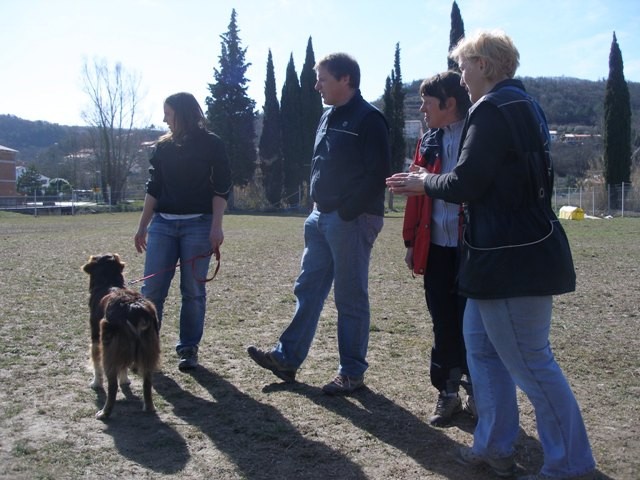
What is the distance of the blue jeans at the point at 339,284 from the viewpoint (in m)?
4.30

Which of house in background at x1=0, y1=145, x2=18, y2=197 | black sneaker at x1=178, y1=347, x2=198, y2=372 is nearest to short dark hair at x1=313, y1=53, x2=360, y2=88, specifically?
black sneaker at x1=178, y1=347, x2=198, y2=372

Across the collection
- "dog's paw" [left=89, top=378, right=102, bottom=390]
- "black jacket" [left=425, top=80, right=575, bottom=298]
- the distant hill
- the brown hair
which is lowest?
"dog's paw" [left=89, top=378, right=102, bottom=390]

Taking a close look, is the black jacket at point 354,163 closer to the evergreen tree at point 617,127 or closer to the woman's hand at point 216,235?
the woman's hand at point 216,235

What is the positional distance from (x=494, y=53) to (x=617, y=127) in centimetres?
4311

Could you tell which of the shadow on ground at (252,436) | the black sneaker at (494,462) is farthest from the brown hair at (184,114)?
the black sneaker at (494,462)

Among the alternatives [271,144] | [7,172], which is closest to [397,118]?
[271,144]

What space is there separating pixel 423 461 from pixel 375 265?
831 centimetres

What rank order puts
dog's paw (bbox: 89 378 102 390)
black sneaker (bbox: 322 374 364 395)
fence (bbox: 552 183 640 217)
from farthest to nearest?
fence (bbox: 552 183 640 217)
dog's paw (bbox: 89 378 102 390)
black sneaker (bbox: 322 374 364 395)

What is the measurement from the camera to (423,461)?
3283 mm

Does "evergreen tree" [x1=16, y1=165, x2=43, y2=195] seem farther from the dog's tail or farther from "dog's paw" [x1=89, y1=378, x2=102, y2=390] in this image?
the dog's tail

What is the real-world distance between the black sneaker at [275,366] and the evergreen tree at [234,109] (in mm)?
43066

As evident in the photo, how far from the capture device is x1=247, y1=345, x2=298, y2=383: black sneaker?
4.53 metres

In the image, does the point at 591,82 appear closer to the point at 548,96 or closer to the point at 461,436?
the point at 548,96

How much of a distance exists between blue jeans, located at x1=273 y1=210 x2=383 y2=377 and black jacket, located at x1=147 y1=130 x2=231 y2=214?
0.96m
